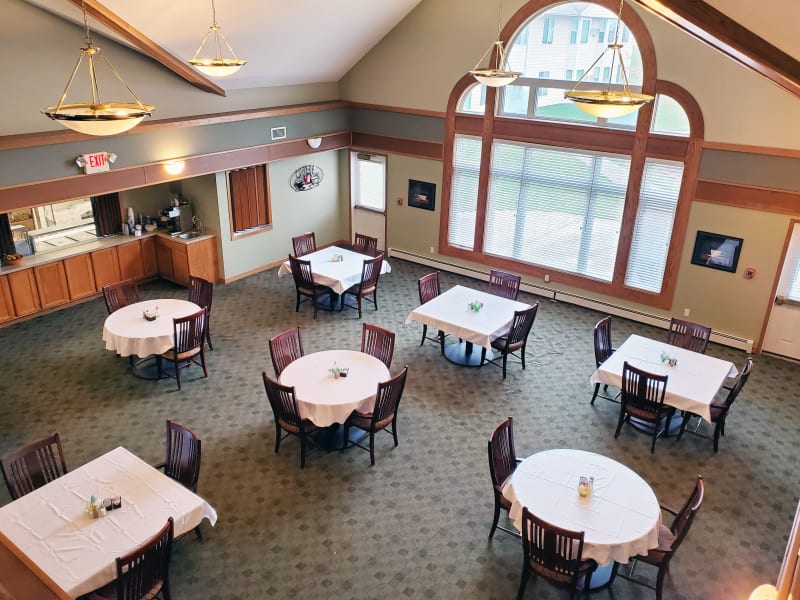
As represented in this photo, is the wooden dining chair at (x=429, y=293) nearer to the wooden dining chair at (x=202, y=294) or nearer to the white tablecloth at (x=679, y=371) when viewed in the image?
the white tablecloth at (x=679, y=371)

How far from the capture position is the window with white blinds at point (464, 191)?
470 inches

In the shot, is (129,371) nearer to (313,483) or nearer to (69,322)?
(69,322)

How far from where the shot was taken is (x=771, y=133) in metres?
8.91

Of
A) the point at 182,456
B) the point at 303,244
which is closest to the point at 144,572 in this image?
the point at 182,456

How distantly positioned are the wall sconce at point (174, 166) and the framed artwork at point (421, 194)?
4.54 metres

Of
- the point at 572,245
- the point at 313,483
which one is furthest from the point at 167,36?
the point at 572,245

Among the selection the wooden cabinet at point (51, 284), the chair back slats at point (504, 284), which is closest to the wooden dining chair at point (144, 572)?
the chair back slats at point (504, 284)

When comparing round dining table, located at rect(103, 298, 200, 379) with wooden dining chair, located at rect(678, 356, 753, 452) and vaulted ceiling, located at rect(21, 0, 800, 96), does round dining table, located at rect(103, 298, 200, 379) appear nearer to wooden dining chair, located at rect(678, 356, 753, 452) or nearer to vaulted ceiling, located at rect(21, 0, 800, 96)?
vaulted ceiling, located at rect(21, 0, 800, 96)

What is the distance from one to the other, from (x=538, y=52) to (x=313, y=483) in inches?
311

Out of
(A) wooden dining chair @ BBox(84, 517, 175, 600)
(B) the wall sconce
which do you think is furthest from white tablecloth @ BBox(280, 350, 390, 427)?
(B) the wall sconce

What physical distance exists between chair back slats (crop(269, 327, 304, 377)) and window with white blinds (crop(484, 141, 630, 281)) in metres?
5.43

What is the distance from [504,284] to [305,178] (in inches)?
201

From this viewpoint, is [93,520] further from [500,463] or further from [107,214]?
[107,214]

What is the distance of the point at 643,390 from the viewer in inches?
293
